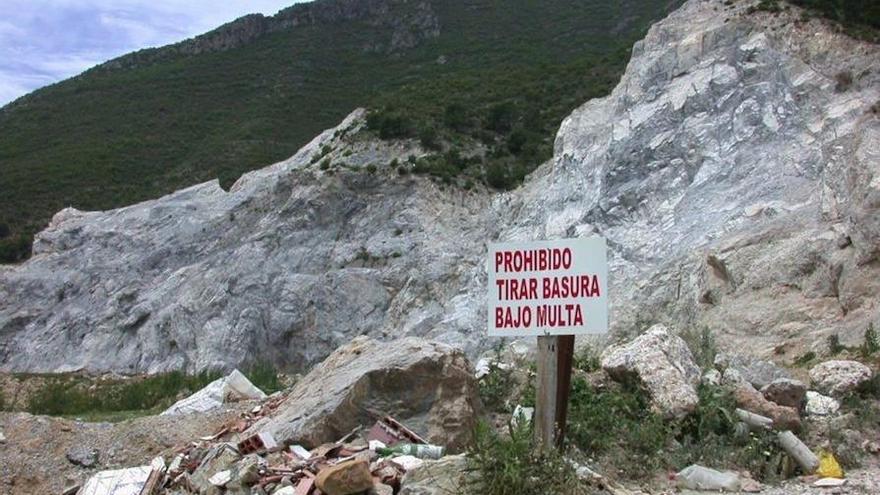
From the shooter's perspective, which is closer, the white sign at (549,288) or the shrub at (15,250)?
the white sign at (549,288)

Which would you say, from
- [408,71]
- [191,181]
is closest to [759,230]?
[191,181]

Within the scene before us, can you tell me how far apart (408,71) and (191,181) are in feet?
57.9

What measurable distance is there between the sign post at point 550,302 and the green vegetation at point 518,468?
243 mm

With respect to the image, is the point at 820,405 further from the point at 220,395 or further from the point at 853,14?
the point at 853,14

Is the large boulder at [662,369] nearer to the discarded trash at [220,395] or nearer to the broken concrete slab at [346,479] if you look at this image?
the broken concrete slab at [346,479]

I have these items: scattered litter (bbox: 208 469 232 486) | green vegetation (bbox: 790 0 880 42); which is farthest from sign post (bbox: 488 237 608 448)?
green vegetation (bbox: 790 0 880 42)

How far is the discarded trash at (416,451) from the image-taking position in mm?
6008

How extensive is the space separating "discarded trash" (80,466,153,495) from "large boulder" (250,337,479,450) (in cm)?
90

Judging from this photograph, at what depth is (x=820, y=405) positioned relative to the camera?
7.91 metres

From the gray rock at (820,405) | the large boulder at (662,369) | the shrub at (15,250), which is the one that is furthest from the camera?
the shrub at (15,250)

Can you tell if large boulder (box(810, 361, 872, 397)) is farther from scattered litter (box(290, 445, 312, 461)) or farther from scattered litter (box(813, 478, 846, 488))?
scattered litter (box(290, 445, 312, 461))

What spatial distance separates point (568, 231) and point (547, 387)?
56.6ft

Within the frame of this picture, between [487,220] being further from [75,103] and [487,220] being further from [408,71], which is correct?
[75,103]

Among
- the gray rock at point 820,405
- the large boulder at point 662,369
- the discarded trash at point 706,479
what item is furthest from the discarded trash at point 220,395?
the gray rock at point 820,405
